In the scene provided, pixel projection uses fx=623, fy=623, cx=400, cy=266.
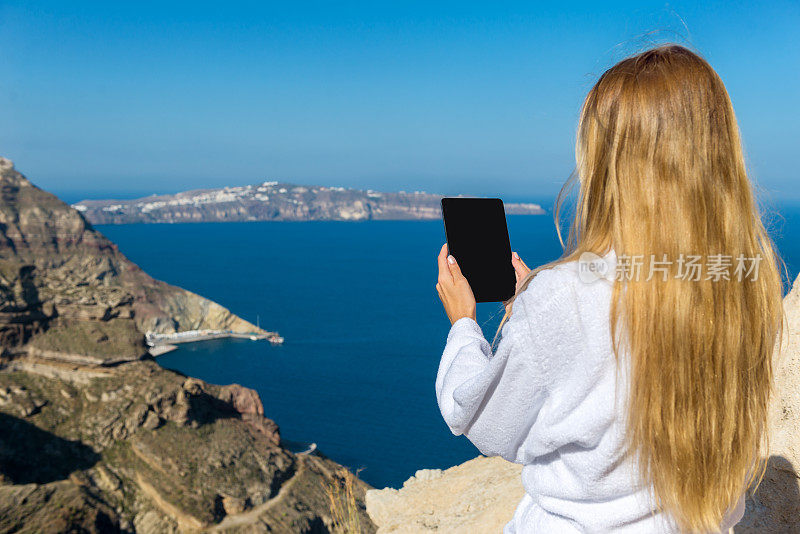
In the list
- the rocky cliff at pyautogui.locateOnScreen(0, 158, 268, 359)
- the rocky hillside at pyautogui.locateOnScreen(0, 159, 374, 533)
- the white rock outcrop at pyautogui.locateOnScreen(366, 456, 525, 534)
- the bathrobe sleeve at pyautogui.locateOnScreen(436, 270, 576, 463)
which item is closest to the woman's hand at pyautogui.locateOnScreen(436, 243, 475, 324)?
the bathrobe sleeve at pyautogui.locateOnScreen(436, 270, 576, 463)

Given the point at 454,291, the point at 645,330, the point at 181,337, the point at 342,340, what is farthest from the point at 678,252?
the point at 181,337

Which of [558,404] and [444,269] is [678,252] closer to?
[558,404]

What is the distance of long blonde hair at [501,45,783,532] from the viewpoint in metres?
1.32

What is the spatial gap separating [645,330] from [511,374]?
0.97 feet

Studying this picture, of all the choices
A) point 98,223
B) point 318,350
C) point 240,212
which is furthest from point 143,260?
point 240,212

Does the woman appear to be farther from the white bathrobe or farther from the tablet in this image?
the tablet

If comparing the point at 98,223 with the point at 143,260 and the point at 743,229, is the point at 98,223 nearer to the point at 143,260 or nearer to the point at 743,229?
the point at 143,260

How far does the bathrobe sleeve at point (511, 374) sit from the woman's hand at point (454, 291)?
0.72 ft

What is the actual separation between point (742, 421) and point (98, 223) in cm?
18788

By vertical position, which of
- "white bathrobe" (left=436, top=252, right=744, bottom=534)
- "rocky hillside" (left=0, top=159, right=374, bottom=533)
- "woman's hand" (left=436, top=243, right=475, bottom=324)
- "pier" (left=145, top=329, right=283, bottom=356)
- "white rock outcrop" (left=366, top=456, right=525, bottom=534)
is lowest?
"pier" (left=145, top=329, right=283, bottom=356)

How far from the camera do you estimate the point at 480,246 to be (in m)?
1.98

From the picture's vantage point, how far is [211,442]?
3416 centimetres

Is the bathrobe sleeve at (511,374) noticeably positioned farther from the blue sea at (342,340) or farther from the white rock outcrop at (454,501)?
the white rock outcrop at (454,501)

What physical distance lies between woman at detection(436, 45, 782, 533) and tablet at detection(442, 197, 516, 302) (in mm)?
484
